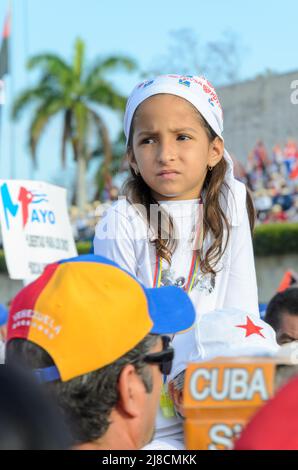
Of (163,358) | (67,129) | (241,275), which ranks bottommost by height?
(67,129)

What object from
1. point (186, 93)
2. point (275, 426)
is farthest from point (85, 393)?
point (186, 93)

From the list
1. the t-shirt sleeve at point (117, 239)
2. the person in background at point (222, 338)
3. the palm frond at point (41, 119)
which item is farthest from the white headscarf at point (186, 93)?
the palm frond at point (41, 119)

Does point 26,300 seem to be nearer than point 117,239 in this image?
Yes

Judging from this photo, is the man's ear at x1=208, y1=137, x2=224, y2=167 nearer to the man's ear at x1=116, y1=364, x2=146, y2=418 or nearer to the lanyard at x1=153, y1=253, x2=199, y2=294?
the lanyard at x1=153, y1=253, x2=199, y2=294

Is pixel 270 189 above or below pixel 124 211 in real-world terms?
below

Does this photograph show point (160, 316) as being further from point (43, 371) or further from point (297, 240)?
point (297, 240)

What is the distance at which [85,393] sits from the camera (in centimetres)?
197

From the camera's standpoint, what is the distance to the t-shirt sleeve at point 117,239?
324cm

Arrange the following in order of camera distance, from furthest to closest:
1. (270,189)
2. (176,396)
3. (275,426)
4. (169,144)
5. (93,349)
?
(270,189) < (169,144) < (176,396) < (93,349) < (275,426)

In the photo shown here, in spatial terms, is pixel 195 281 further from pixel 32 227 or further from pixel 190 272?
pixel 32 227

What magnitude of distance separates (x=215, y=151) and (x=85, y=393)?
1642mm

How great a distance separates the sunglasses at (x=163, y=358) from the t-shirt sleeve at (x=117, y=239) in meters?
1.05

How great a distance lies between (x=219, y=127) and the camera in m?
3.38

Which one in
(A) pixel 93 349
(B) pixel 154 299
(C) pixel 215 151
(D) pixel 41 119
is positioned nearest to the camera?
(A) pixel 93 349
